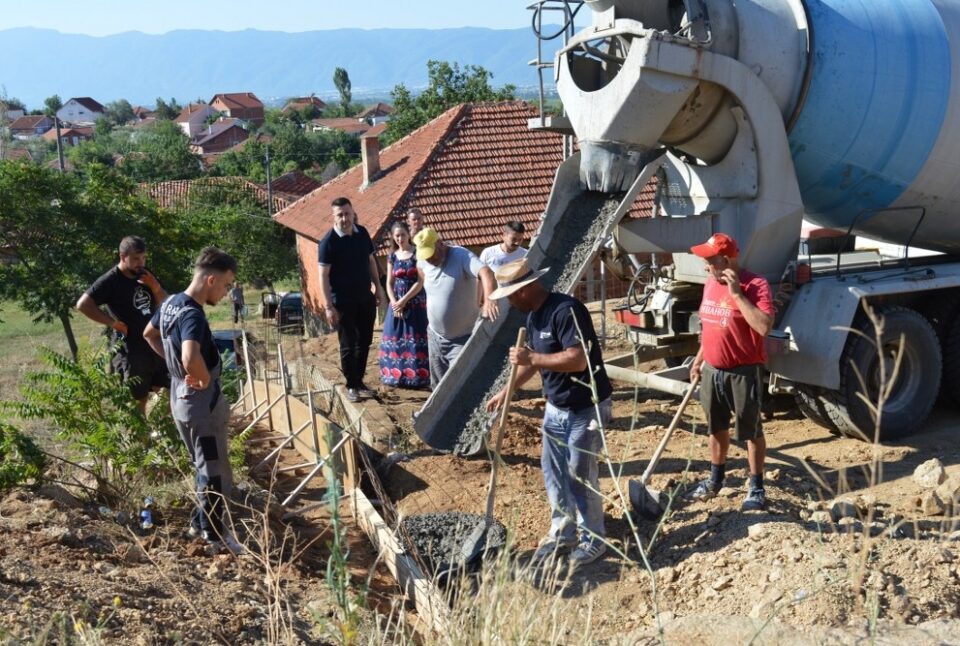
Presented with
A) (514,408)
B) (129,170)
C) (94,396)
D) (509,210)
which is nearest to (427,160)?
(509,210)

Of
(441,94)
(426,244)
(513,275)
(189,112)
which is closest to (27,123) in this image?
(189,112)

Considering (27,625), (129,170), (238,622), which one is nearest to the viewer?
(27,625)

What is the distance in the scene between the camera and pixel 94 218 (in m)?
19.7

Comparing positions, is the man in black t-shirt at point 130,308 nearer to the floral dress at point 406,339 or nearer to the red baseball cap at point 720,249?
the floral dress at point 406,339

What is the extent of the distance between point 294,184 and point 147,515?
147 feet

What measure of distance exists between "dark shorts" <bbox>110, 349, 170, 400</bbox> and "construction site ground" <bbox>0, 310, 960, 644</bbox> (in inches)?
36.2

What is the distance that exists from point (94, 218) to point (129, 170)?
3828cm

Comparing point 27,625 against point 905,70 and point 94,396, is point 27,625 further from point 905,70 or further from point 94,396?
point 905,70

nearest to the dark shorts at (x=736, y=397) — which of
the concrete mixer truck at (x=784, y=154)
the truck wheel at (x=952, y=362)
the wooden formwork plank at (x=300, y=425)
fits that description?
the concrete mixer truck at (x=784, y=154)

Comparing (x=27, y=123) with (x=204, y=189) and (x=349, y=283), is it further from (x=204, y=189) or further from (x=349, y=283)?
(x=349, y=283)

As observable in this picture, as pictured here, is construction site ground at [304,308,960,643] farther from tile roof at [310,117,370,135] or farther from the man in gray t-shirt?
tile roof at [310,117,370,135]

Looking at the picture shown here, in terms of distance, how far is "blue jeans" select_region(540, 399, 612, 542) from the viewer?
16.6ft

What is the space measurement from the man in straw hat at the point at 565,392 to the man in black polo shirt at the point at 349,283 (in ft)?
8.82

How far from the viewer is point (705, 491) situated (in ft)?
18.8
